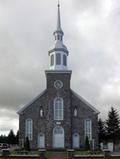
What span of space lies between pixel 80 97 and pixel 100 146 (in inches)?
339

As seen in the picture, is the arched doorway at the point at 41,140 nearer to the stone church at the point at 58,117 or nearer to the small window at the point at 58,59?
the stone church at the point at 58,117

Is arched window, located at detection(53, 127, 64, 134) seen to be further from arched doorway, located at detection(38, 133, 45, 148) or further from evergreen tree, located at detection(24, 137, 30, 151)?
evergreen tree, located at detection(24, 137, 30, 151)

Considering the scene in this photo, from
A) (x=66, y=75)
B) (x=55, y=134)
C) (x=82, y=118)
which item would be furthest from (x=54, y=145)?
(x=66, y=75)

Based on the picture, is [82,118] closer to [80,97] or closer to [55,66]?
[80,97]

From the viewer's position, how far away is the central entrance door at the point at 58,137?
191 ft

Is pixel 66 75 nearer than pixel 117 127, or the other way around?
pixel 66 75

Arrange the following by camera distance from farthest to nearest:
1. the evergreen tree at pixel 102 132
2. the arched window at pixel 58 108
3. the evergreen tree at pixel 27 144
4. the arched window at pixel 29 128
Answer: the evergreen tree at pixel 102 132, the arched window at pixel 29 128, the arched window at pixel 58 108, the evergreen tree at pixel 27 144

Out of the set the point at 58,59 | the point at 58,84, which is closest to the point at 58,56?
the point at 58,59

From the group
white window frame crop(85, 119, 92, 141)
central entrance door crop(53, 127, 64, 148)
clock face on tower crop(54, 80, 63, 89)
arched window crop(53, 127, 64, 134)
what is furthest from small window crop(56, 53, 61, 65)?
central entrance door crop(53, 127, 64, 148)

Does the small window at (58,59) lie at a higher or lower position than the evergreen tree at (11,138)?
higher

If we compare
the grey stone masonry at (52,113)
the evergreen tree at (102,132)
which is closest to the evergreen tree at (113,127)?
the evergreen tree at (102,132)

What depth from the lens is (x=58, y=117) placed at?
194ft

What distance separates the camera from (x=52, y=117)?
59.0m

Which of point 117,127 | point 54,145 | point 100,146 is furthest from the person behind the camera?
point 117,127
